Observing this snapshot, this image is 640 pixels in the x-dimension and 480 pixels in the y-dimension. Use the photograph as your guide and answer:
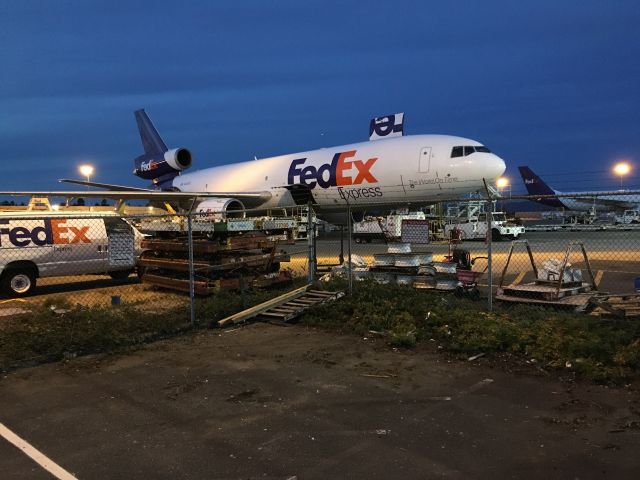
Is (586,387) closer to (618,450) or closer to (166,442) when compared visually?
(618,450)

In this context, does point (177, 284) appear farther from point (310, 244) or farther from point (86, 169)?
point (86, 169)

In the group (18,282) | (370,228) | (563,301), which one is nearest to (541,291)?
(563,301)

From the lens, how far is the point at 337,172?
20.2 metres

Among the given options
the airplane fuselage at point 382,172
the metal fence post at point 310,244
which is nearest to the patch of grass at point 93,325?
the metal fence post at point 310,244

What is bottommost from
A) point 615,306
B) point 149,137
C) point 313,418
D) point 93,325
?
point 313,418

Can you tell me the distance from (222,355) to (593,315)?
5.33m

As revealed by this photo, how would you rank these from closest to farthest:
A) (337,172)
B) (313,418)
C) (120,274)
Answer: (313,418) → (120,274) → (337,172)

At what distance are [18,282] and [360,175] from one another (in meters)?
12.0

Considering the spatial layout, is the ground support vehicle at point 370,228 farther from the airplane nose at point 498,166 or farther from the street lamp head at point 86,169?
the street lamp head at point 86,169

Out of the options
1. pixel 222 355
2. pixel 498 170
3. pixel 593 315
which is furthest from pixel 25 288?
pixel 498 170

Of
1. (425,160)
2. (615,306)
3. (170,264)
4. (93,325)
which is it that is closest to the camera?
(615,306)

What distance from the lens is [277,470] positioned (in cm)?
367

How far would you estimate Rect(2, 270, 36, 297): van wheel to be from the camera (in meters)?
11.1

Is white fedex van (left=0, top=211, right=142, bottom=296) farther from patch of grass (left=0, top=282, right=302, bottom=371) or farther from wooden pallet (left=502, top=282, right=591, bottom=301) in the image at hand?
wooden pallet (left=502, top=282, right=591, bottom=301)
